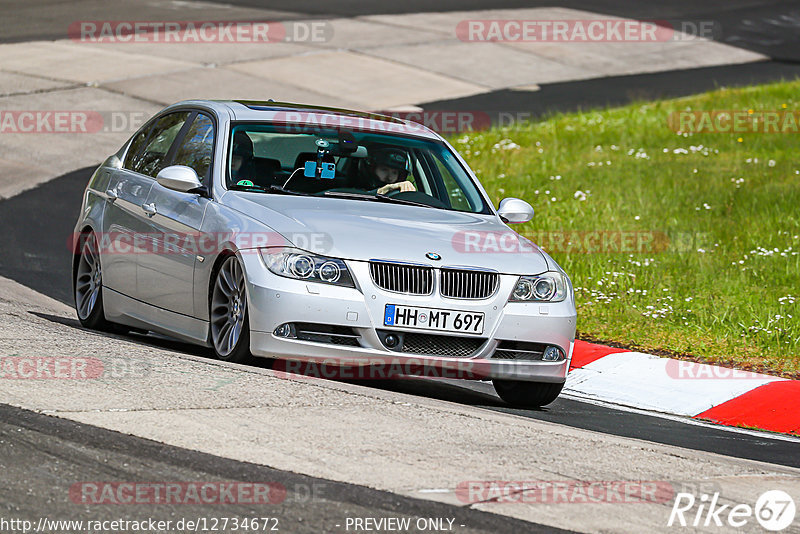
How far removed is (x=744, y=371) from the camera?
9.40 m

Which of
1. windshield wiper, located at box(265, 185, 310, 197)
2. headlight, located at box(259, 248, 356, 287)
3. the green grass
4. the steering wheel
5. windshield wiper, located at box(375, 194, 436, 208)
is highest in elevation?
the steering wheel

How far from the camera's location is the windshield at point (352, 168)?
8211 millimetres

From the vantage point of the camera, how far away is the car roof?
8578 mm

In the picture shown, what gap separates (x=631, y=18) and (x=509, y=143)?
14.8 meters

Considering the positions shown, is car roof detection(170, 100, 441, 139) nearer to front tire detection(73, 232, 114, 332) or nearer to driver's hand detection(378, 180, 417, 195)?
driver's hand detection(378, 180, 417, 195)

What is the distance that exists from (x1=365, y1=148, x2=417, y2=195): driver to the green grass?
2.55m

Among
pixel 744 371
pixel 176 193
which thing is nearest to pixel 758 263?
pixel 744 371

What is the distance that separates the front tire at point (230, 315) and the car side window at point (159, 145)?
152cm

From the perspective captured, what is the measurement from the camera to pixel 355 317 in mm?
7109

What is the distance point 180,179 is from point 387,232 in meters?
1.33

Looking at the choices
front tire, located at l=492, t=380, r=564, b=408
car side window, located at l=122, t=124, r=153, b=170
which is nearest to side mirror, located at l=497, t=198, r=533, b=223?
front tire, located at l=492, t=380, r=564, b=408

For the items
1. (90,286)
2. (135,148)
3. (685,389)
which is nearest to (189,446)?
(90,286)

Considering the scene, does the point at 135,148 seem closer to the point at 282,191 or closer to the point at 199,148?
the point at 199,148

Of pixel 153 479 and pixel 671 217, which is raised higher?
pixel 153 479
